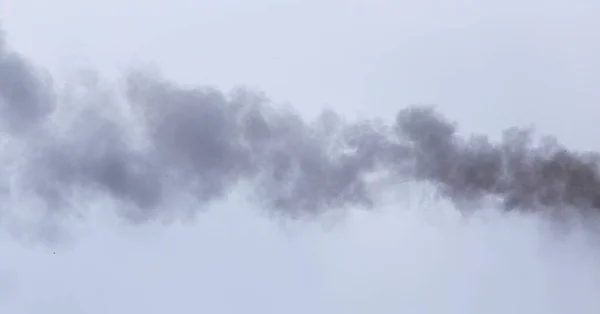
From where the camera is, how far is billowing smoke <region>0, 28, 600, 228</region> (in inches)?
698

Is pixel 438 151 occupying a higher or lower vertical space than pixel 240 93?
lower

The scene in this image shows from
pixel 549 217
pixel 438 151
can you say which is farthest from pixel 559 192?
pixel 438 151

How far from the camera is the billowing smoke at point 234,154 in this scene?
58.2 feet

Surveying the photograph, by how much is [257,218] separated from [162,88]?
155 inches

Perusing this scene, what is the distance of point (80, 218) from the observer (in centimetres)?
1819

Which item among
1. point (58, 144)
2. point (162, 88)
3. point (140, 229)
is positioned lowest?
point (140, 229)

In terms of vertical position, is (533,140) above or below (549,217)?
above

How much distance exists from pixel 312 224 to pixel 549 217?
19.3 feet

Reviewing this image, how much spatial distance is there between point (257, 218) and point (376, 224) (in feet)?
9.69

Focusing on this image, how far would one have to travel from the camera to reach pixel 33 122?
17.6 metres

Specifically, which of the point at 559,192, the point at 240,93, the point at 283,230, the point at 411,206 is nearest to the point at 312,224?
the point at 283,230

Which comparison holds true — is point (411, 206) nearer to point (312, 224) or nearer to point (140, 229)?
point (312, 224)

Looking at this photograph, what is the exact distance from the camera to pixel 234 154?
1811cm

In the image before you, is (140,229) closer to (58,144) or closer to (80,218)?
(80,218)
